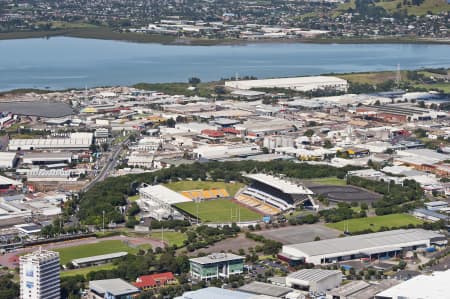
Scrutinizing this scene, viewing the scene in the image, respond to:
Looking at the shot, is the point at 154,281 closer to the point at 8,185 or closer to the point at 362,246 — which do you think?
the point at 362,246

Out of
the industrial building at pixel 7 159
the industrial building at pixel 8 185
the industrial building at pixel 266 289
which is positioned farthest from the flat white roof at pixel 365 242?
the industrial building at pixel 7 159

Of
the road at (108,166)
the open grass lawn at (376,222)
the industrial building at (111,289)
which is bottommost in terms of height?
the road at (108,166)

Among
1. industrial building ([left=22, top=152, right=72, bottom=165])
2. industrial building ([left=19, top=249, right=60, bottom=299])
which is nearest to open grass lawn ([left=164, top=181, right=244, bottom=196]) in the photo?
industrial building ([left=22, top=152, right=72, bottom=165])

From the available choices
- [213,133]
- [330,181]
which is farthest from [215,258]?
[213,133]

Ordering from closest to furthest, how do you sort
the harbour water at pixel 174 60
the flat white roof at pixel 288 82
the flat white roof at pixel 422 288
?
the flat white roof at pixel 422 288, the flat white roof at pixel 288 82, the harbour water at pixel 174 60

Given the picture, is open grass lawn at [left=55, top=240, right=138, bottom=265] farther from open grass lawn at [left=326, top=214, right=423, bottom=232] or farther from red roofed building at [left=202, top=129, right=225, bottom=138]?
red roofed building at [left=202, top=129, right=225, bottom=138]

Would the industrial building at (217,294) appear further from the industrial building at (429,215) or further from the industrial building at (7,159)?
the industrial building at (7,159)
